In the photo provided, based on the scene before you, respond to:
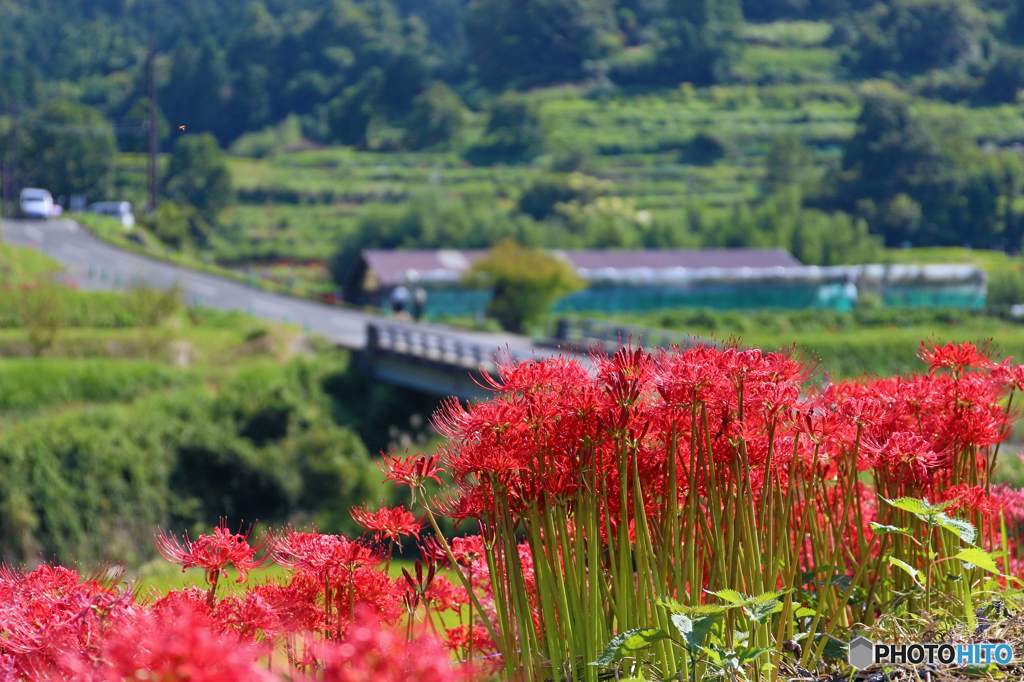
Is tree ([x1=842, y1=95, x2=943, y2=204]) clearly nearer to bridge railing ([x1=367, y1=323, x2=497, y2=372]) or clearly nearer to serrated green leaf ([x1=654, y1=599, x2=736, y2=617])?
bridge railing ([x1=367, y1=323, x2=497, y2=372])

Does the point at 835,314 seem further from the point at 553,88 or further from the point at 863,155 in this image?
the point at 553,88

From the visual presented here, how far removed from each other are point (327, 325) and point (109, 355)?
7309 mm

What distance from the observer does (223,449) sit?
1973 centimetres

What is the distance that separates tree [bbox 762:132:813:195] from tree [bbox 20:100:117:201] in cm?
4515

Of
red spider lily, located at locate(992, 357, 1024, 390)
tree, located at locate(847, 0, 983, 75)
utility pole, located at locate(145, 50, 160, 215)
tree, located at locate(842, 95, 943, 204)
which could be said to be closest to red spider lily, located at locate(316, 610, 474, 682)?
red spider lily, located at locate(992, 357, 1024, 390)

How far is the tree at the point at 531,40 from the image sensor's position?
102750mm

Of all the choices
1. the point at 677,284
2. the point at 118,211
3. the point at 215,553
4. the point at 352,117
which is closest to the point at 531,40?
the point at 352,117

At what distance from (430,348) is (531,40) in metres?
86.9

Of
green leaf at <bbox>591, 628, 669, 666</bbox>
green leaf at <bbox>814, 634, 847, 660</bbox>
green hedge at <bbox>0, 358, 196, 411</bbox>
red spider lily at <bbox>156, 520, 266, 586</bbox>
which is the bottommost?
green hedge at <bbox>0, 358, 196, 411</bbox>

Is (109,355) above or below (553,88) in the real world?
below

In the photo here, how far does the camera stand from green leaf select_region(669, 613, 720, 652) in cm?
183

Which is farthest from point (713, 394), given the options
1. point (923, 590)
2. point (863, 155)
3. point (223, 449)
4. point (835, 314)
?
point (863, 155)

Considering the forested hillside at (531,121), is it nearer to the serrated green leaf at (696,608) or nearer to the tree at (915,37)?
the tree at (915,37)

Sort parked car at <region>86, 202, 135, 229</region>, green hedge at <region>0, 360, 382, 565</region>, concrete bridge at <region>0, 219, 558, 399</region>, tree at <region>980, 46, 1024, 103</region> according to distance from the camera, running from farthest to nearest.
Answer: tree at <region>980, 46, 1024, 103</region>
parked car at <region>86, 202, 135, 229</region>
concrete bridge at <region>0, 219, 558, 399</region>
green hedge at <region>0, 360, 382, 565</region>
